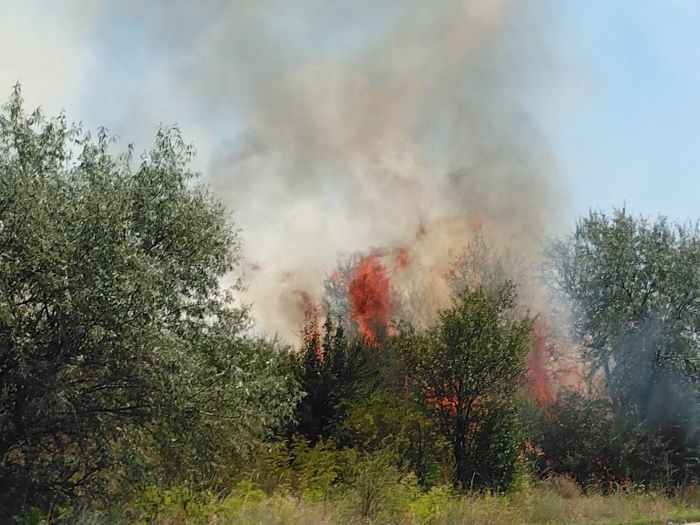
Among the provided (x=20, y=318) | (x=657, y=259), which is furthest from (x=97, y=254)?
(x=657, y=259)

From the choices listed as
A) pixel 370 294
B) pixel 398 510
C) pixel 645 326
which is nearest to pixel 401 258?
pixel 370 294

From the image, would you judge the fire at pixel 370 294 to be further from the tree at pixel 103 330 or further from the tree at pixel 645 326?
the tree at pixel 103 330

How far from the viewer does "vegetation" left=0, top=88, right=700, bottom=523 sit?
10234 millimetres

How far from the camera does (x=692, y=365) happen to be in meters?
25.5

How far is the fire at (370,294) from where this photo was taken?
37625mm

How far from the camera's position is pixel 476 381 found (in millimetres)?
19422

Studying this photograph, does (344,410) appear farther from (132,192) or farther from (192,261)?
(132,192)

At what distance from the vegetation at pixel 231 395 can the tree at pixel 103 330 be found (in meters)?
0.03

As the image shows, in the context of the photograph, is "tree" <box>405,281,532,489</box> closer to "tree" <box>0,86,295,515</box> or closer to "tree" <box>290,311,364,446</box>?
"tree" <box>290,311,364,446</box>

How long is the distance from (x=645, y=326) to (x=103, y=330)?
22081mm

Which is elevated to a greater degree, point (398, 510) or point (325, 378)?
point (325, 378)

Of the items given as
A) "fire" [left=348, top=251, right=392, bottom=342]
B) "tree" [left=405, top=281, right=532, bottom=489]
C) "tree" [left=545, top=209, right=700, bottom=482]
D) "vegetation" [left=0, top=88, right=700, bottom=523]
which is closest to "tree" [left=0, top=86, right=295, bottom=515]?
"vegetation" [left=0, top=88, right=700, bottom=523]

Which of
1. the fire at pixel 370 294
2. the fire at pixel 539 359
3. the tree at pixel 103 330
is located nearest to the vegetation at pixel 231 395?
the tree at pixel 103 330

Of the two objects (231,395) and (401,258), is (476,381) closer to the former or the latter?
(231,395)
